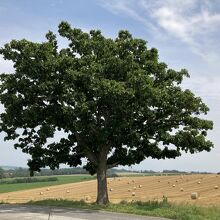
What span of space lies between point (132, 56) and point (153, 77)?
2541 millimetres

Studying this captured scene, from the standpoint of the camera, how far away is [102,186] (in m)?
31.7

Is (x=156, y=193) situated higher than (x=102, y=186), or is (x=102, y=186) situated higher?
(x=102, y=186)

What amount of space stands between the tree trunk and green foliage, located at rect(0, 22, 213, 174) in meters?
0.49

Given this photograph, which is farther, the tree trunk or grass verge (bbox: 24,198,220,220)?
the tree trunk

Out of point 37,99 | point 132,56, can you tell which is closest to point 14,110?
point 37,99

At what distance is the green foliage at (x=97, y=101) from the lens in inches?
1130

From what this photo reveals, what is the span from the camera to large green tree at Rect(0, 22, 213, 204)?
94.2 feet

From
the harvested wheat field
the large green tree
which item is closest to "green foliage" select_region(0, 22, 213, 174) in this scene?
the large green tree

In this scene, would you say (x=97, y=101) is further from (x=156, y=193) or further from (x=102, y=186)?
(x=156, y=193)

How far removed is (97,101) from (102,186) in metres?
5.87

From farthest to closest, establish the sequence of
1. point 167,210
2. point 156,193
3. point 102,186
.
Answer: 1. point 156,193
2. point 102,186
3. point 167,210

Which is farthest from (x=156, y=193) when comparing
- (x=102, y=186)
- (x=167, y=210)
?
(x=167, y=210)

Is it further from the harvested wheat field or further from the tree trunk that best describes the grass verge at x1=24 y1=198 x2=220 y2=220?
the harvested wheat field

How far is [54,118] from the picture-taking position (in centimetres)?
3050
